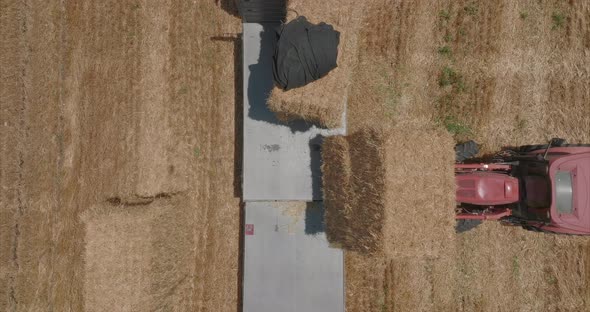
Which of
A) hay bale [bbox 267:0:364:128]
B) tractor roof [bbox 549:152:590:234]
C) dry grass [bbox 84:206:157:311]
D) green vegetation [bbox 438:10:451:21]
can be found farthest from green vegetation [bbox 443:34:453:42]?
dry grass [bbox 84:206:157:311]

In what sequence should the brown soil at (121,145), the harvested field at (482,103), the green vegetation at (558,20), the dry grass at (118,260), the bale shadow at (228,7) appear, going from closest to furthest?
the dry grass at (118,260) < the brown soil at (121,145) < the bale shadow at (228,7) < the harvested field at (482,103) < the green vegetation at (558,20)

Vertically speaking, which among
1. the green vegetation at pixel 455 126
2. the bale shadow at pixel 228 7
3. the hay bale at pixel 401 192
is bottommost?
the hay bale at pixel 401 192

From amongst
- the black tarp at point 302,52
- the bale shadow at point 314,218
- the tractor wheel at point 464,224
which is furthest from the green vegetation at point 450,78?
the bale shadow at point 314,218

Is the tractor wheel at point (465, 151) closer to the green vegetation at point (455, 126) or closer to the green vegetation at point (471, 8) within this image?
the green vegetation at point (455, 126)

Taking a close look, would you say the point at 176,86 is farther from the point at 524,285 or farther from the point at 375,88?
the point at 524,285

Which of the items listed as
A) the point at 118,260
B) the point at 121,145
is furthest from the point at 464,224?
the point at 121,145

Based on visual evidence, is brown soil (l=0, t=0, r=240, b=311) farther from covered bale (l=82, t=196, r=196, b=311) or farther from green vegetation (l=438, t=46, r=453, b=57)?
green vegetation (l=438, t=46, r=453, b=57)
